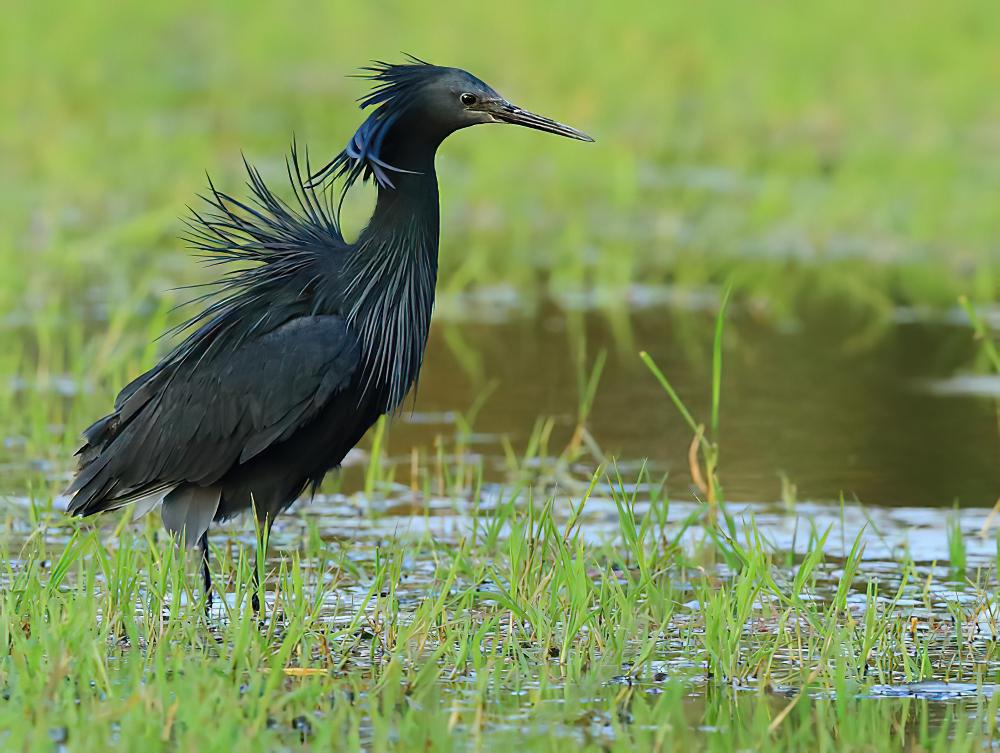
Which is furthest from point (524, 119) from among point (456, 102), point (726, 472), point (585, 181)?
point (585, 181)

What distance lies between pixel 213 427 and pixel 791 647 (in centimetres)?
167

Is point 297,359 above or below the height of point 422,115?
below

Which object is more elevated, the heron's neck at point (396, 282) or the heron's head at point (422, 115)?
the heron's head at point (422, 115)

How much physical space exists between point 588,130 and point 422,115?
349 inches

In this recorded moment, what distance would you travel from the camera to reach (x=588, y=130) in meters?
14.5

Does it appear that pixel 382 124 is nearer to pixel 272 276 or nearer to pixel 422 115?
pixel 422 115

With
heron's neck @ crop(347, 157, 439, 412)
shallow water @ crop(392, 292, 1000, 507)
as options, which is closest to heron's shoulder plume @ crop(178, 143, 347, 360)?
heron's neck @ crop(347, 157, 439, 412)

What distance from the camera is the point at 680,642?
5.25 metres

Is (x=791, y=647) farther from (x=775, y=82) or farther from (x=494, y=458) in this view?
(x=775, y=82)

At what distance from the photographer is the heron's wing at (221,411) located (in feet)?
17.7

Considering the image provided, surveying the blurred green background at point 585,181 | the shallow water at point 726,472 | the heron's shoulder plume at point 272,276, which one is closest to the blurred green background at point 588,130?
the blurred green background at point 585,181

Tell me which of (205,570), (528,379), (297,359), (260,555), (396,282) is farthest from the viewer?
(528,379)

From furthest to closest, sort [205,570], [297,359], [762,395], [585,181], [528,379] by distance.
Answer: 1. [585,181]
2. [528,379]
3. [762,395]
4. [205,570]
5. [297,359]

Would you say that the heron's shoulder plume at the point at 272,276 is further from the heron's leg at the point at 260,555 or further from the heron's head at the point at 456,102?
the heron's leg at the point at 260,555
